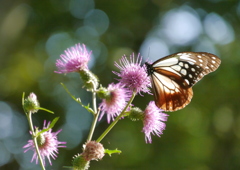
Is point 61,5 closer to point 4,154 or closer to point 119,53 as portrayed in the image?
point 119,53

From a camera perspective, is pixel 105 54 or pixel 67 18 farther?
pixel 67 18

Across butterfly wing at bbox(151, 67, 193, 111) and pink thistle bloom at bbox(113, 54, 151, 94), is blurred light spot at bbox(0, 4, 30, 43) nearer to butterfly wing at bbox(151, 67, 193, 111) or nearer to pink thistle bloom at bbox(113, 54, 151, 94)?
butterfly wing at bbox(151, 67, 193, 111)

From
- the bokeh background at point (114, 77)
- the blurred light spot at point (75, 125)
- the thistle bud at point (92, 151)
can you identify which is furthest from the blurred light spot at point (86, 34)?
the thistle bud at point (92, 151)

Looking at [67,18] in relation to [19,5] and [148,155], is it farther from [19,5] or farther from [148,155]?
[148,155]

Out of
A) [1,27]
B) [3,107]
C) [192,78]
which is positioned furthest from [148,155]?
[192,78]

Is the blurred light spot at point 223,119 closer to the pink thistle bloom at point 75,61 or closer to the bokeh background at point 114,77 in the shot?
the bokeh background at point 114,77

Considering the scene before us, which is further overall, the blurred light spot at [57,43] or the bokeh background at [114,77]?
the blurred light spot at [57,43]

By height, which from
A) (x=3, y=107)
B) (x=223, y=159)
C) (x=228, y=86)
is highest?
(x=228, y=86)
